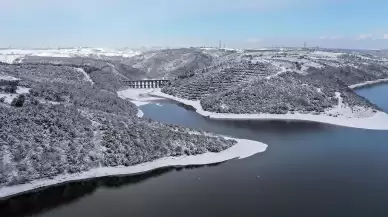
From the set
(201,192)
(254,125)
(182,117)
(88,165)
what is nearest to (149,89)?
(182,117)

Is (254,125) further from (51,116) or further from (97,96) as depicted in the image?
(51,116)

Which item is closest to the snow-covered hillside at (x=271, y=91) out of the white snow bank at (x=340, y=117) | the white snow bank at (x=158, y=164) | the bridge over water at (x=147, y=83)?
the white snow bank at (x=340, y=117)

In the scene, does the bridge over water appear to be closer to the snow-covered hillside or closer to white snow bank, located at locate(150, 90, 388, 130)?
the snow-covered hillside

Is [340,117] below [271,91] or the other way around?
below

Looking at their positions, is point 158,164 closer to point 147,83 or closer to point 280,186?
point 280,186

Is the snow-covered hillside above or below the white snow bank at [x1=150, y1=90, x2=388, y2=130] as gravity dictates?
above

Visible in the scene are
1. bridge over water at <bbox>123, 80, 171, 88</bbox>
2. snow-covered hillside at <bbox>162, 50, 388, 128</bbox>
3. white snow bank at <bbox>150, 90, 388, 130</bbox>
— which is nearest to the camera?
white snow bank at <bbox>150, 90, 388, 130</bbox>

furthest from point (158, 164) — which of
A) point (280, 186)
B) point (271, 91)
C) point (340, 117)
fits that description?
point (271, 91)

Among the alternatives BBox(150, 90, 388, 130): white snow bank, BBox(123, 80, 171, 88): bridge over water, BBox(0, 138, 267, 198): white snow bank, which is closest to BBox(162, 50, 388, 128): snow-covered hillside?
BBox(150, 90, 388, 130): white snow bank
